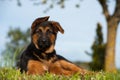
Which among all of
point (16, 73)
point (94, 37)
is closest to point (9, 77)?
point (16, 73)

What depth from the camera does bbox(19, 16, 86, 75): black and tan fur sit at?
11.7 meters

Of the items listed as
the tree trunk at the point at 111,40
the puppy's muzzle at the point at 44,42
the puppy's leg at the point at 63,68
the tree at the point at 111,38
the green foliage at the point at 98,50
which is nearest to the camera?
the puppy's muzzle at the point at 44,42

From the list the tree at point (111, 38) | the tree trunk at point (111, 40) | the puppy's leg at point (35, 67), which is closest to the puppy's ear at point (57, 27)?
the puppy's leg at point (35, 67)

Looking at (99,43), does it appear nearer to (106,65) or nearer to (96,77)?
(106,65)

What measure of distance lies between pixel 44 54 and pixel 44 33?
0.50m

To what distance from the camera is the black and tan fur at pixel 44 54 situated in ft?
38.3

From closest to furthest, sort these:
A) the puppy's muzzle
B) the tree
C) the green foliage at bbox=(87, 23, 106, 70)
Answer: the puppy's muzzle → the tree → the green foliage at bbox=(87, 23, 106, 70)

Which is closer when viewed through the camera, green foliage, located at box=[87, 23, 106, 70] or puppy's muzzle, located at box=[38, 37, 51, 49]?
puppy's muzzle, located at box=[38, 37, 51, 49]

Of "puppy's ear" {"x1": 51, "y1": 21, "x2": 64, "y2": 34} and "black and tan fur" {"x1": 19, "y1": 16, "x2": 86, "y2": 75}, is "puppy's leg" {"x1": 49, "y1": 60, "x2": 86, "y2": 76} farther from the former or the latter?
"puppy's ear" {"x1": 51, "y1": 21, "x2": 64, "y2": 34}

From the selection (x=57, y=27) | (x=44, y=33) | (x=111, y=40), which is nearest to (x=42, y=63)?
(x=44, y=33)

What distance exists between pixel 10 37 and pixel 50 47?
58.3m

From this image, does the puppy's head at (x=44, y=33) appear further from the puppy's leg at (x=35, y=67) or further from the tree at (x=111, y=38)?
the tree at (x=111, y=38)

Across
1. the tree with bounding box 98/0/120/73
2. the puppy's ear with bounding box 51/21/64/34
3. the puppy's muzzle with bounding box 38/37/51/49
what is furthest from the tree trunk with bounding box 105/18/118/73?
the puppy's muzzle with bounding box 38/37/51/49

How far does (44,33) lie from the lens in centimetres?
1175
